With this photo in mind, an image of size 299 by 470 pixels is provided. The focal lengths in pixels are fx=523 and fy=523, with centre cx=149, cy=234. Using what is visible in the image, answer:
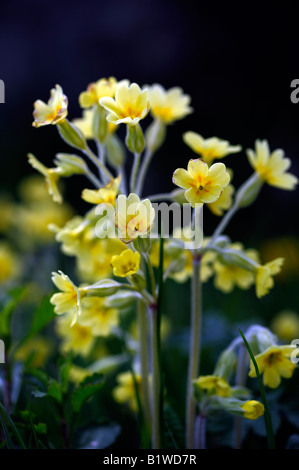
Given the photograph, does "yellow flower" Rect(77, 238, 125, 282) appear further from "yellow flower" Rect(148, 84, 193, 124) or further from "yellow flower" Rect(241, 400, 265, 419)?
"yellow flower" Rect(241, 400, 265, 419)

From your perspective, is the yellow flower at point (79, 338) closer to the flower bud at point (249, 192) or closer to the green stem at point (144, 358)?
the green stem at point (144, 358)

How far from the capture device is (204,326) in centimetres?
197

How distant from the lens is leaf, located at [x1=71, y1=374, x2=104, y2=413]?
3.96 ft

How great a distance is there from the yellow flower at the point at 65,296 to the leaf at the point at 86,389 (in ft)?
0.62

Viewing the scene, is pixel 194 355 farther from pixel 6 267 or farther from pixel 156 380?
pixel 6 267

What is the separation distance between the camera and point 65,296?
1.15 m

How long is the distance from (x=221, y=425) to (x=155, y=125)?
34.3 inches

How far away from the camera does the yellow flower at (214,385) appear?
3.96 feet

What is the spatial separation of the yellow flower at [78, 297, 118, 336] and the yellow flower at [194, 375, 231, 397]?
11.8 inches

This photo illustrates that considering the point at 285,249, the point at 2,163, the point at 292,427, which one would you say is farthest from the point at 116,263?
the point at 2,163

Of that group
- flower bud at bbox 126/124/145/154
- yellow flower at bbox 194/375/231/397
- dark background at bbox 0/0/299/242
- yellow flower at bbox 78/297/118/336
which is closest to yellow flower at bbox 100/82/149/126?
flower bud at bbox 126/124/145/154

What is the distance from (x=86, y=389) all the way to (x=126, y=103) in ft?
2.15

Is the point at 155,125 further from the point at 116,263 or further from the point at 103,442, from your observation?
the point at 103,442

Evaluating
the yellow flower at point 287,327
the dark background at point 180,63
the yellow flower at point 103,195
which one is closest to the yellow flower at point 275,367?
the yellow flower at point 103,195
